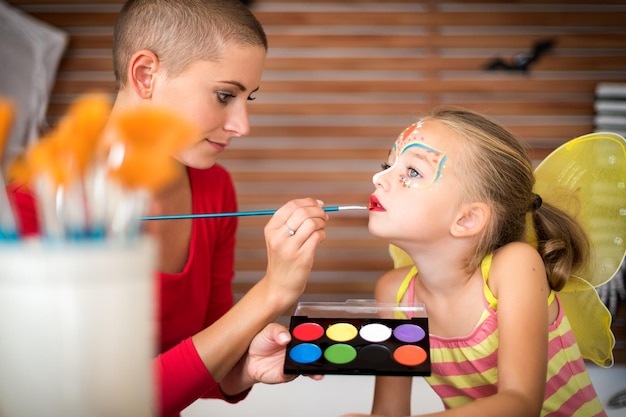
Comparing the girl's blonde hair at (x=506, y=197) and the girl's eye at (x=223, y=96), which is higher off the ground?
the girl's eye at (x=223, y=96)

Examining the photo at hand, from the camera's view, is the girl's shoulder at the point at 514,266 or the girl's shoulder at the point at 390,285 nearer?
the girl's shoulder at the point at 514,266

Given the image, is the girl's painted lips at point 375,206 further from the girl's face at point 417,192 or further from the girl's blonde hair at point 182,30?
the girl's blonde hair at point 182,30

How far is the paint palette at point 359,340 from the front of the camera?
2.67 feet

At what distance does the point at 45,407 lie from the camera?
473mm

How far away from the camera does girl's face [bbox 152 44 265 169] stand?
3.76 feet

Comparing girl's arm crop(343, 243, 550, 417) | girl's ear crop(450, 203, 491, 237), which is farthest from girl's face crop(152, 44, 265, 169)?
girl's arm crop(343, 243, 550, 417)

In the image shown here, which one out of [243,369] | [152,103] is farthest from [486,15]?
[243,369]

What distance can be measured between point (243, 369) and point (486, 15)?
1.72 metres

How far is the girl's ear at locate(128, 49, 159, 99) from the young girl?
454mm

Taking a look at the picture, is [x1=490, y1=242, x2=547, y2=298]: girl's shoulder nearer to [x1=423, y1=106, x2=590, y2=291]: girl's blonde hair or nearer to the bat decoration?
[x1=423, y1=106, x2=590, y2=291]: girl's blonde hair

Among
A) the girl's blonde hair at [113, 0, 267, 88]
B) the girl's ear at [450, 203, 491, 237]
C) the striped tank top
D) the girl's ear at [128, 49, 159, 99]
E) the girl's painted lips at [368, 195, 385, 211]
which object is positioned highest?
the girl's blonde hair at [113, 0, 267, 88]

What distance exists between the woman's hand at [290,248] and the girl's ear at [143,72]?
0.36 m

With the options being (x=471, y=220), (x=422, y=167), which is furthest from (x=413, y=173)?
(x=471, y=220)

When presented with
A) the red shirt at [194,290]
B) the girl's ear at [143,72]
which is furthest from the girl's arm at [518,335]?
the girl's ear at [143,72]
